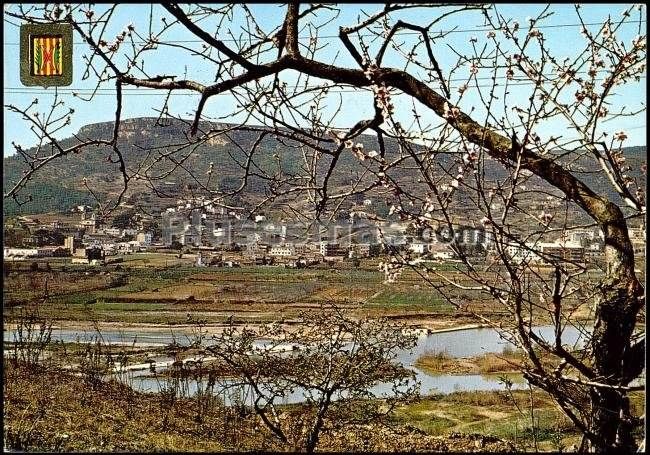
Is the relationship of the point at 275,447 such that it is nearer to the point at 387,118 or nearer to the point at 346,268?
the point at 346,268

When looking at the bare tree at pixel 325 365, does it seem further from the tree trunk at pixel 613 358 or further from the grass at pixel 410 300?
the tree trunk at pixel 613 358

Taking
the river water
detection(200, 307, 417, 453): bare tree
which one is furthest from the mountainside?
the river water

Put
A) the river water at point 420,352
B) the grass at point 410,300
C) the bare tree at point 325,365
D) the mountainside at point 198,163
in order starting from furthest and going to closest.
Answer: the grass at point 410,300 → the river water at point 420,352 → the bare tree at point 325,365 → the mountainside at point 198,163

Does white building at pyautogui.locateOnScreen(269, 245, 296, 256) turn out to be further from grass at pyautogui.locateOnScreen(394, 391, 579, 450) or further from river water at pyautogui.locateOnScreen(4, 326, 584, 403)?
grass at pyautogui.locateOnScreen(394, 391, 579, 450)

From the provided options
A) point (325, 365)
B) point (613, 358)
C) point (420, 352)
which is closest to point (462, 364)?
point (420, 352)

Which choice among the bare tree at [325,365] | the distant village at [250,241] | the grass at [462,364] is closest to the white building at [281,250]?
the distant village at [250,241]

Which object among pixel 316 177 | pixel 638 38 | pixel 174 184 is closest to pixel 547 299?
pixel 638 38

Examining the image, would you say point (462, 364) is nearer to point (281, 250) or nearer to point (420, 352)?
point (420, 352)

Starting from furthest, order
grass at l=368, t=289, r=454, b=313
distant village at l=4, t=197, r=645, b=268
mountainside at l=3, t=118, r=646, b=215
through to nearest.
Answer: grass at l=368, t=289, r=454, b=313 < mountainside at l=3, t=118, r=646, b=215 < distant village at l=4, t=197, r=645, b=268
